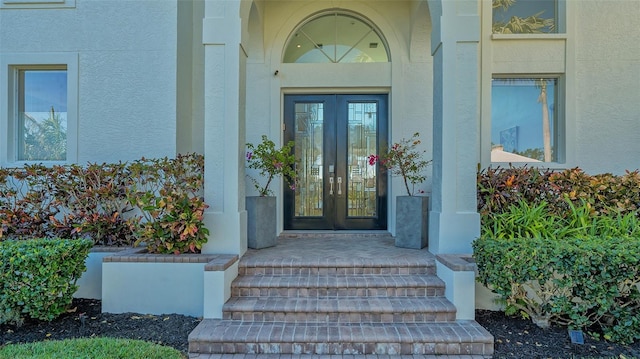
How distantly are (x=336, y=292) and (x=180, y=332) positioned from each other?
5.69 feet

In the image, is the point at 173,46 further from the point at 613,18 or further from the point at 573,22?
the point at 613,18

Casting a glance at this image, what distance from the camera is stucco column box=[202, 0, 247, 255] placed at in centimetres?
461

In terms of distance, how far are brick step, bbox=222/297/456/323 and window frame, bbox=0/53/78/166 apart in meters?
4.17

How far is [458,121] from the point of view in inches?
179

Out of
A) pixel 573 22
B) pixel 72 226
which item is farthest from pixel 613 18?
pixel 72 226

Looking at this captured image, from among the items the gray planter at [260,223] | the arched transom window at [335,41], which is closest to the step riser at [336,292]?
the gray planter at [260,223]

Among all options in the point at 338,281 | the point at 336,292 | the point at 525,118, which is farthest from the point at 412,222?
the point at 525,118

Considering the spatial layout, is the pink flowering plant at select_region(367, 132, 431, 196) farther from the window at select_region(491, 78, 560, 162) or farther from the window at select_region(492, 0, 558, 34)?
the window at select_region(492, 0, 558, 34)

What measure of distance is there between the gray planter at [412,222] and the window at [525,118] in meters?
1.86

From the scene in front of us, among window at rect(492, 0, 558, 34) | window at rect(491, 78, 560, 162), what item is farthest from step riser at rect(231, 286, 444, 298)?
window at rect(492, 0, 558, 34)

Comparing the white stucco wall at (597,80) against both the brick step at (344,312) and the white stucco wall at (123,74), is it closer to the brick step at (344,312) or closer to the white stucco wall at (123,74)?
the brick step at (344,312)

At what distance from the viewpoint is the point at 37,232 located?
5.11 metres

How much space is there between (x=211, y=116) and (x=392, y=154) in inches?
111

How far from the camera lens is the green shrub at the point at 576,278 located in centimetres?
333
